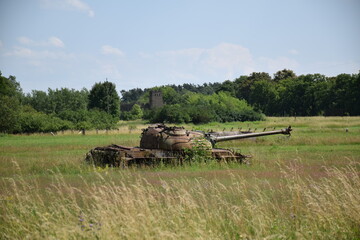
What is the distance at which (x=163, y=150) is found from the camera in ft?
70.3

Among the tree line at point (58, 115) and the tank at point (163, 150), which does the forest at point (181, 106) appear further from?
the tank at point (163, 150)

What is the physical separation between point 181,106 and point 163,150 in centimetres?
6908

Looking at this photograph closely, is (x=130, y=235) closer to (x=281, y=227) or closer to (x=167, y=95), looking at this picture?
(x=281, y=227)

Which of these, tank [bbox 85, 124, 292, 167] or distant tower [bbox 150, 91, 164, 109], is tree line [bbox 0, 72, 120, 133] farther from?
tank [bbox 85, 124, 292, 167]

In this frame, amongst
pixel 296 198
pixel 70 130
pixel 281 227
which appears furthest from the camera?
pixel 70 130

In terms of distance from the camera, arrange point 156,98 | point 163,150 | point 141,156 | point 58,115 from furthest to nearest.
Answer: point 156,98 < point 58,115 < point 163,150 < point 141,156

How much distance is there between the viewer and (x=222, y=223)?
8.65m

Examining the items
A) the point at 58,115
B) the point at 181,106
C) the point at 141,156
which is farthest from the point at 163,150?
the point at 181,106

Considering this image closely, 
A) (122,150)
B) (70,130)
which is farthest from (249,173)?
(70,130)

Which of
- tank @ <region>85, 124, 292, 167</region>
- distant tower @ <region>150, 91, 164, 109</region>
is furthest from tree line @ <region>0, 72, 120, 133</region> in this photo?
tank @ <region>85, 124, 292, 167</region>

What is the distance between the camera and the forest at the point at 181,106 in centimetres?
6031

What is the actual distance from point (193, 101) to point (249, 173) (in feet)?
294

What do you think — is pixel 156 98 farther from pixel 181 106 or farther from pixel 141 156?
pixel 141 156

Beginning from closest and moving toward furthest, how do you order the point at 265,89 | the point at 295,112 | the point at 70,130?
the point at 70,130 < the point at 295,112 < the point at 265,89
